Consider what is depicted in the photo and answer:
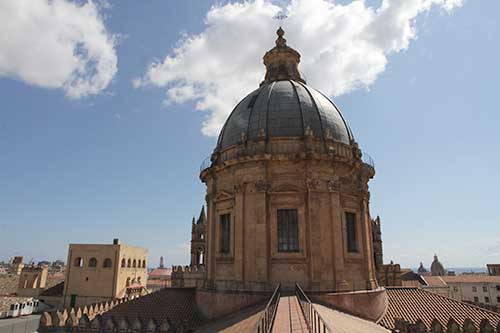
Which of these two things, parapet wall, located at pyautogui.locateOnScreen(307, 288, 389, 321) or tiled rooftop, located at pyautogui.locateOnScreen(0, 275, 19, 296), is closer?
parapet wall, located at pyautogui.locateOnScreen(307, 288, 389, 321)

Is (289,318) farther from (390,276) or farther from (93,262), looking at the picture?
(93,262)

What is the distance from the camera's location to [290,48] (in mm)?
26594

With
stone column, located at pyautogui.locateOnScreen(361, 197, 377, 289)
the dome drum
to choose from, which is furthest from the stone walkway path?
stone column, located at pyautogui.locateOnScreen(361, 197, 377, 289)

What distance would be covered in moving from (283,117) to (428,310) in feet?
43.6

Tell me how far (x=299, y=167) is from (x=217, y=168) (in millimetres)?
5044

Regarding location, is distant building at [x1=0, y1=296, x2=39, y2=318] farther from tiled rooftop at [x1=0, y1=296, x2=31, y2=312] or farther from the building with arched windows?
the building with arched windows

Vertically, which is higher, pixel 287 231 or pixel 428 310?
pixel 287 231

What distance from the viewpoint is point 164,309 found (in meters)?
20.8

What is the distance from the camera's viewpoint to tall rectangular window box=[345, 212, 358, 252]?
19803 millimetres

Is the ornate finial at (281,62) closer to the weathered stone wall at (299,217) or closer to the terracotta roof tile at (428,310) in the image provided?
the weathered stone wall at (299,217)

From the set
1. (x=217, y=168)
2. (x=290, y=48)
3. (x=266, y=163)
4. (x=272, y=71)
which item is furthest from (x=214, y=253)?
(x=290, y=48)

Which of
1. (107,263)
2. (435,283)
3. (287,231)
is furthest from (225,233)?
(435,283)

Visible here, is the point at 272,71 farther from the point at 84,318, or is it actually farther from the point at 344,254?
the point at 84,318

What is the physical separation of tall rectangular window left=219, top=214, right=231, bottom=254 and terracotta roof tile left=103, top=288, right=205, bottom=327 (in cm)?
391
